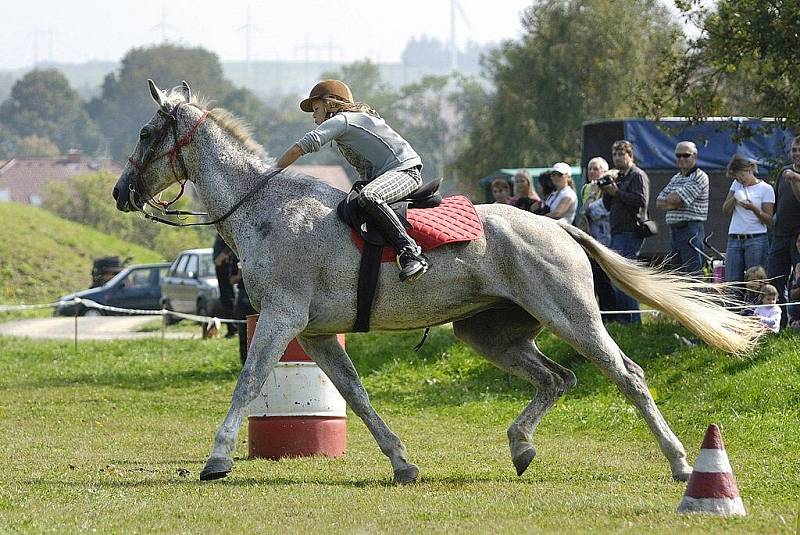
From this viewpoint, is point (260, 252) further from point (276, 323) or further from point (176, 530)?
point (176, 530)

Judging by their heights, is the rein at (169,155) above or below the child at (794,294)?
above

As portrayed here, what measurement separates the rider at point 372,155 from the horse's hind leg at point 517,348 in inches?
47.0

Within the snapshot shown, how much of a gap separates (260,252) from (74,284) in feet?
143

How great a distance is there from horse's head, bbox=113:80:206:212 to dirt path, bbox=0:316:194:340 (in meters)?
19.4

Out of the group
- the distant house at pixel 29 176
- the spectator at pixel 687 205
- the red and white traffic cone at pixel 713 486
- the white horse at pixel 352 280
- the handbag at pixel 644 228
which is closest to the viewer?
the red and white traffic cone at pixel 713 486

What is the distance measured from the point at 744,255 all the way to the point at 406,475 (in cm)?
728

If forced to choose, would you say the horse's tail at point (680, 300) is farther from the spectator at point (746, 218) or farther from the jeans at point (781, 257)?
the spectator at point (746, 218)

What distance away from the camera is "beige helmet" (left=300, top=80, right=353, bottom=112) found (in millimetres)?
10055

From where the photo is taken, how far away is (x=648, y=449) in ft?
38.6

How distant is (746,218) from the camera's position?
1550 cm

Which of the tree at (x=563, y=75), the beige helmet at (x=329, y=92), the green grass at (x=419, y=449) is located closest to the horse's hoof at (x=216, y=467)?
the green grass at (x=419, y=449)

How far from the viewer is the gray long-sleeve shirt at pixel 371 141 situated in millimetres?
9656

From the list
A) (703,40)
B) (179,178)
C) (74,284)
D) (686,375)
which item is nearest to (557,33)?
(74,284)

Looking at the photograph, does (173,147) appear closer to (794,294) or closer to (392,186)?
(392,186)
